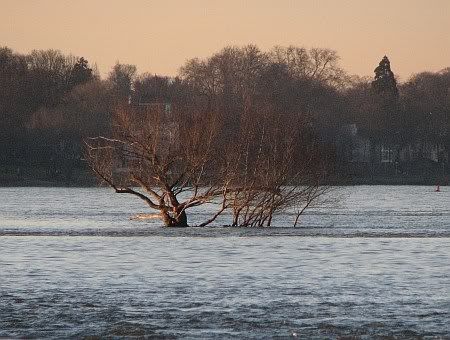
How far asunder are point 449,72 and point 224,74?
1547 inches

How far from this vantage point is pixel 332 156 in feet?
190

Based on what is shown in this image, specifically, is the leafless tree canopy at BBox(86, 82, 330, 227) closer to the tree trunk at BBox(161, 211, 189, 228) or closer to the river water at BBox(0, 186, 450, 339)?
the tree trunk at BBox(161, 211, 189, 228)

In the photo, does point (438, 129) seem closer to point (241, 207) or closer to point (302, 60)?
point (302, 60)

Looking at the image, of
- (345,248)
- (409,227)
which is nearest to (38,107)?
(409,227)

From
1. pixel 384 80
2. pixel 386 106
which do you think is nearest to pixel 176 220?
pixel 386 106

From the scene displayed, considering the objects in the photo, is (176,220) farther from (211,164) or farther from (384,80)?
(384,80)

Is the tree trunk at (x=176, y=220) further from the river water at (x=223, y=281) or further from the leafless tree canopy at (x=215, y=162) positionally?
the river water at (x=223, y=281)

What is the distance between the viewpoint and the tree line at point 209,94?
14588 cm

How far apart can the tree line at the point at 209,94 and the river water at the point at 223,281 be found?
8312 cm

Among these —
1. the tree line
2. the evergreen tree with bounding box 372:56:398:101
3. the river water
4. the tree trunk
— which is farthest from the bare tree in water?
the evergreen tree with bounding box 372:56:398:101

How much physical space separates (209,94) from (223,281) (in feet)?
419

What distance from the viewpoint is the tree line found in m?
146

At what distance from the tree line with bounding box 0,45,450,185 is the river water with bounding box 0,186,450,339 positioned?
3272 inches

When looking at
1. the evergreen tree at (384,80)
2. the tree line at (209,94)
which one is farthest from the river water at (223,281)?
the evergreen tree at (384,80)
